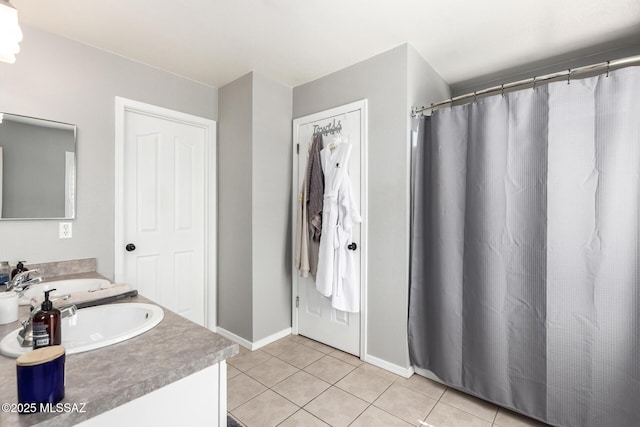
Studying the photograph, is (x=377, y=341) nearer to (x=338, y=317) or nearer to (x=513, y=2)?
(x=338, y=317)

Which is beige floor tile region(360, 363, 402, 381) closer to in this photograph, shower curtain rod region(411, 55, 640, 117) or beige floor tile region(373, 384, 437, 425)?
beige floor tile region(373, 384, 437, 425)

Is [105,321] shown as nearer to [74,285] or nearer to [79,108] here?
[74,285]

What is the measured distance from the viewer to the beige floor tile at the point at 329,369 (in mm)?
2135

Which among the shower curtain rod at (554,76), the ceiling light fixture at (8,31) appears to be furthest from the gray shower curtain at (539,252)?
the ceiling light fixture at (8,31)

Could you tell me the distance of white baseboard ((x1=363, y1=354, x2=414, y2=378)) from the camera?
84.0 inches

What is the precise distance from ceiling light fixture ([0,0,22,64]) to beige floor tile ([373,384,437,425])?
240 centimetres

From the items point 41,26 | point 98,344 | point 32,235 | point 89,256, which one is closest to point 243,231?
point 89,256

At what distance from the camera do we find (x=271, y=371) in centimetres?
221

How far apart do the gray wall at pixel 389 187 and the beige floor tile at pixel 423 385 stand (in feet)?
0.40

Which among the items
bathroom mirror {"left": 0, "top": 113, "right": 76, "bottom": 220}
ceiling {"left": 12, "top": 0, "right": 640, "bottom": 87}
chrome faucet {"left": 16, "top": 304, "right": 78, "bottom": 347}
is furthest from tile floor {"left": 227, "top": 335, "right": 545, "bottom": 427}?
ceiling {"left": 12, "top": 0, "right": 640, "bottom": 87}

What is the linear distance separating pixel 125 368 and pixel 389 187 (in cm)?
185

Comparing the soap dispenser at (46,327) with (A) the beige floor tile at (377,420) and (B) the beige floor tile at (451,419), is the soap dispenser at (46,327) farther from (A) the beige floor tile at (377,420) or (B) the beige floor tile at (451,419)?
(B) the beige floor tile at (451,419)

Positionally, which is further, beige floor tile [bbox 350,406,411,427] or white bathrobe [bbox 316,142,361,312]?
white bathrobe [bbox 316,142,361,312]

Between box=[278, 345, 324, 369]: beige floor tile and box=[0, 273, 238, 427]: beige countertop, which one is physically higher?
box=[0, 273, 238, 427]: beige countertop
